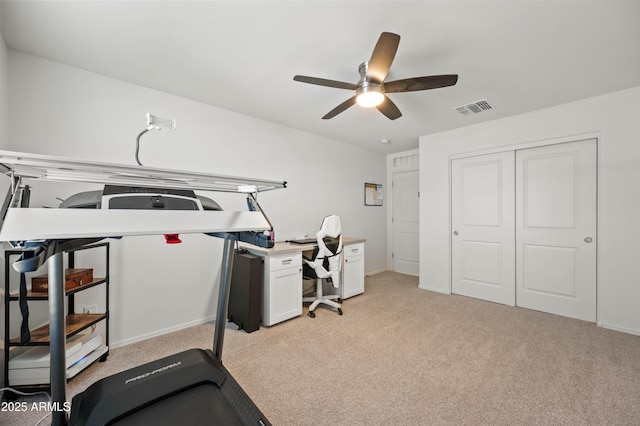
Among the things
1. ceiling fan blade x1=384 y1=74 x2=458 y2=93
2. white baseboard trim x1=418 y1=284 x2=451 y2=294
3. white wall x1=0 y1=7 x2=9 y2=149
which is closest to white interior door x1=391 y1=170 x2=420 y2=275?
white baseboard trim x1=418 y1=284 x2=451 y2=294

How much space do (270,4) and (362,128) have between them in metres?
2.39

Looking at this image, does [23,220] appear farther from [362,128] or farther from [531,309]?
[531,309]

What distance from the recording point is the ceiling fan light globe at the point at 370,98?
2084 millimetres

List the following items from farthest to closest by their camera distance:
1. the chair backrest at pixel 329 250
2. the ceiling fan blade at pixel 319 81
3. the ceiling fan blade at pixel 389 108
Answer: the chair backrest at pixel 329 250
the ceiling fan blade at pixel 389 108
the ceiling fan blade at pixel 319 81

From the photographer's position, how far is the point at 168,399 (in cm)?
127

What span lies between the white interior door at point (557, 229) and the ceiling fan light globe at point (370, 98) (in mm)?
2359

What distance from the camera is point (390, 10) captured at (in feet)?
5.27

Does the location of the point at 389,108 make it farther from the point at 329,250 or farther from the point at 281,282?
the point at 281,282

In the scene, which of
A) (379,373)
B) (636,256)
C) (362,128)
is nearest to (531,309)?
(636,256)

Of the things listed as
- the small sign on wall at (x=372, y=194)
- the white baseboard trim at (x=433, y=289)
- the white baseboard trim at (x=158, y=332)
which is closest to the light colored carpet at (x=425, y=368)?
the white baseboard trim at (x=158, y=332)

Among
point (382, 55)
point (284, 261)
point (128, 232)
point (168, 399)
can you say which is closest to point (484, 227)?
point (284, 261)

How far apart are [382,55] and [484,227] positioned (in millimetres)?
2963

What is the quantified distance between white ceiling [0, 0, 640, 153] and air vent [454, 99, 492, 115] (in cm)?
17

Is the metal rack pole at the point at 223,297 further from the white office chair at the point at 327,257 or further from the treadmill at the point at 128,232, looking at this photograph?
the white office chair at the point at 327,257
